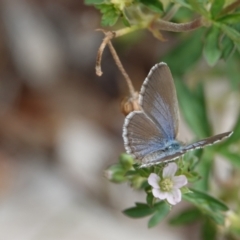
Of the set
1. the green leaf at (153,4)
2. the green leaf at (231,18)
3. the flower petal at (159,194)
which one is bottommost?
the flower petal at (159,194)

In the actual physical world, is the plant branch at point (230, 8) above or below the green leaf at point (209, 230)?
above

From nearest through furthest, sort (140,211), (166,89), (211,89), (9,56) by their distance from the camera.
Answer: (166,89)
(140,211)
(211,89)
(9,56)

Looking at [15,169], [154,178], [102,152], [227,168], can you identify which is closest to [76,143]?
[102,152]

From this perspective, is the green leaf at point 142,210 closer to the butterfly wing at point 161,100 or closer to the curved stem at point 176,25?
the butterfly wing at point 161,100

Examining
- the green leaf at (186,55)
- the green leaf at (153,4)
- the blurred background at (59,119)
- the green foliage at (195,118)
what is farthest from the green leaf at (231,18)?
the blurred background at (59,119)

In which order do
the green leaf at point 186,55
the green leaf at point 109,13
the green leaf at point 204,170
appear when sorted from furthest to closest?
→ 1. the green leaf at point 186,55
2. the green leaf at point 204,170
3. the green leaf at point 109,13

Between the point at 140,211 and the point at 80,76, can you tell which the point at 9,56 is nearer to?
the point at 80,76

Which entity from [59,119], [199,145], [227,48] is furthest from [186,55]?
[59,119]
